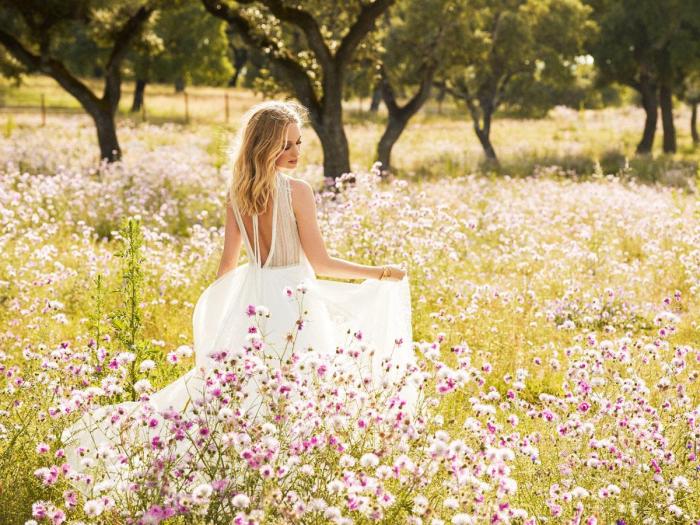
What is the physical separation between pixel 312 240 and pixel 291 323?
Result: 1.83 feet

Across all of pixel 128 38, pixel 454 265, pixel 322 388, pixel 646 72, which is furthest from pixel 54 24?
pixel 646 72

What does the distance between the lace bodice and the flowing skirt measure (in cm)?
6

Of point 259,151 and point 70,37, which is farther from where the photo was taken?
point 70,37

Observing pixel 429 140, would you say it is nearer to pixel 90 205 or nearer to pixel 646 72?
pixel 646 72

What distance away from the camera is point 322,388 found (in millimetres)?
4129

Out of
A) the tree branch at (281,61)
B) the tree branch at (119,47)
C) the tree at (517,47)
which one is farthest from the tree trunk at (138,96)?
the tree branch at (281,61)

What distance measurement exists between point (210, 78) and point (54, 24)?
3275 centimetres

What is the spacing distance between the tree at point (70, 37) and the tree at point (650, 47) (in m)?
17.5

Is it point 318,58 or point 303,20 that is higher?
point 303,20

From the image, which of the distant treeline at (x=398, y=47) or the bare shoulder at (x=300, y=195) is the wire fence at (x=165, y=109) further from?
the bare shoulder at (x=300, y=195)

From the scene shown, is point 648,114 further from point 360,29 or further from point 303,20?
point 303,20

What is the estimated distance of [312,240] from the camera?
5.22 meters

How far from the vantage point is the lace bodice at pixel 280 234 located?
16.9 ft

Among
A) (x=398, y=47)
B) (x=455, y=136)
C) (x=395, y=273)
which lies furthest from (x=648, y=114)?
(x=395, y=273)
